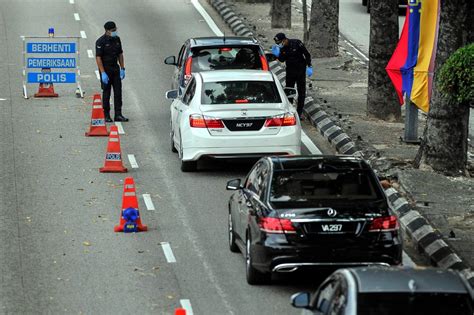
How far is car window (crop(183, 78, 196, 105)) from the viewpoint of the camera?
22448 mm

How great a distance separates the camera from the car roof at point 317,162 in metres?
15.6

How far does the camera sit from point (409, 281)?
10.7 metres

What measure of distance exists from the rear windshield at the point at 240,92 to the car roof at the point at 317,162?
20.0 feet

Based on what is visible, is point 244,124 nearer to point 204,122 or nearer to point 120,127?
point 204,122

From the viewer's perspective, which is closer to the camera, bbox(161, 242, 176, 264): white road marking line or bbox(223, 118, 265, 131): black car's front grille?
bbox(161, 242, 176, 264): white road marking line

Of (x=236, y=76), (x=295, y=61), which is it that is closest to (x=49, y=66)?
(x=295, y=61)

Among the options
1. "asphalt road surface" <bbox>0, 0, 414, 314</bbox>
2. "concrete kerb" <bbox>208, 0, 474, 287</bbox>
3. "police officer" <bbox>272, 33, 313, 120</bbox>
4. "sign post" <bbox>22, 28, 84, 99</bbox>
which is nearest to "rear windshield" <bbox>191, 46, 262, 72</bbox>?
"police officer" <bbox>272, 33, 313, 120</bbox>

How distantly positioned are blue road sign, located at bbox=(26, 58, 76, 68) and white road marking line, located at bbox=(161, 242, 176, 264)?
13243 mm

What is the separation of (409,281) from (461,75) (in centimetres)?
741

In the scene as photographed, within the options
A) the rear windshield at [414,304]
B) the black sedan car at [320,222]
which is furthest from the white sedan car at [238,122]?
the rear windshield at [414,304]

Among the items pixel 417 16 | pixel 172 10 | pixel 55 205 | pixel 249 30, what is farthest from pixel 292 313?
pixel 172 10

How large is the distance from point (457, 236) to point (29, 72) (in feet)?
51.4

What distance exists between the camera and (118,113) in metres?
27.1

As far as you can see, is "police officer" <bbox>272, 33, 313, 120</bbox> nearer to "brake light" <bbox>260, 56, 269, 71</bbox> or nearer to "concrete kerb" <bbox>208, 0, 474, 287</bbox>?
"concrete kerb" <bbox>208, 0, 474, 287</bbox>
